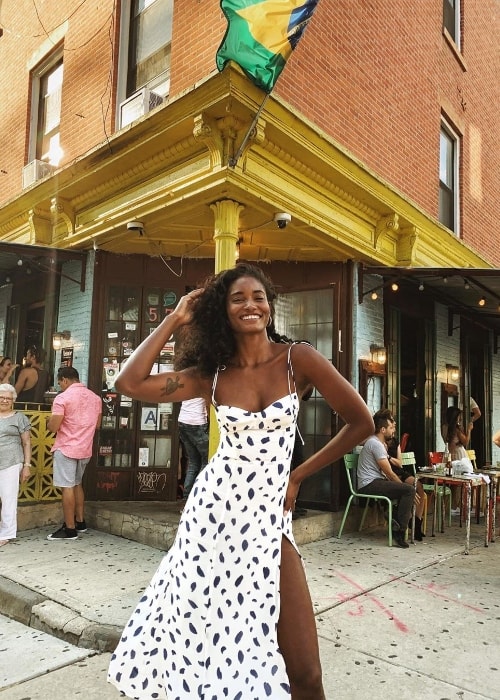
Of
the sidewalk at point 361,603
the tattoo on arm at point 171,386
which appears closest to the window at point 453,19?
the sidewalk at point 361,603

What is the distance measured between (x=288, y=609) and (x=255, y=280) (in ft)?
4.47

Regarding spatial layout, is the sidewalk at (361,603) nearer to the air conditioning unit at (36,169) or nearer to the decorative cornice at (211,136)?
the decorative cornice at (211,136)

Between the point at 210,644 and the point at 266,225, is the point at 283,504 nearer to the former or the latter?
the point at 210,644

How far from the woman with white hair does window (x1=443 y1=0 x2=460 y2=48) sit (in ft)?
32.9

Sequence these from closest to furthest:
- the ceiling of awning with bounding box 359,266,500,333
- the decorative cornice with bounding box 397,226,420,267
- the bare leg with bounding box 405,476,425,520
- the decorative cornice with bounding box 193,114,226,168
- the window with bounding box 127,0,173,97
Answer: the decorative cornice with bounding box 193,114,226,168, the bare leg with bounding box 405,476,425,520, the window with bounding box 127,0,173,97, the ceiling of awning with bounding box 359,266,500,333, the decorative cornice with bounding box 397,226,420,267

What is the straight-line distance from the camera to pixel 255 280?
258cm

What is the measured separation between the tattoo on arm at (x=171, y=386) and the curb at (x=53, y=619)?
2.19 meters

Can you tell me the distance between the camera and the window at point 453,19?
10.8 meters

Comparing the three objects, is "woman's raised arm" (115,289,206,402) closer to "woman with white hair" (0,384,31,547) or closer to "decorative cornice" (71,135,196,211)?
"decorative cornice" (71,135,196,211)

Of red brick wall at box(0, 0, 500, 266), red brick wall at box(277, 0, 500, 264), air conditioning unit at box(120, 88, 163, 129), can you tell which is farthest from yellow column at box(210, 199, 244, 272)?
air conditioning unit at box(120, 88, 163, 129)

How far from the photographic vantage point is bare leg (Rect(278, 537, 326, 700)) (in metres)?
2.20

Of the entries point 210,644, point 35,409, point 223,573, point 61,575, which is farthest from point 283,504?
point 35,409

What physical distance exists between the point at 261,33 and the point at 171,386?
158 inches

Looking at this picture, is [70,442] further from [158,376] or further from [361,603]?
[158,376]
